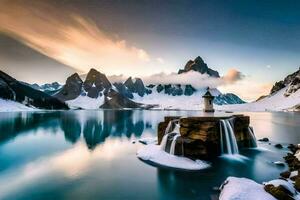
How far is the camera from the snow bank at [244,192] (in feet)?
52.8

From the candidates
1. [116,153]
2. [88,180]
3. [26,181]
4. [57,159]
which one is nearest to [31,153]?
[57,159]

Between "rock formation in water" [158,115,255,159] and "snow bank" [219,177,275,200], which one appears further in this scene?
"rock formation in water" [158,115,255,159]

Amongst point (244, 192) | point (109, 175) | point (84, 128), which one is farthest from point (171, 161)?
point (84, 128)

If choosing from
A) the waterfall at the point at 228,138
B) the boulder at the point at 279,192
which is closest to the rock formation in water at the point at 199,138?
the waterfall at the point at 228,138

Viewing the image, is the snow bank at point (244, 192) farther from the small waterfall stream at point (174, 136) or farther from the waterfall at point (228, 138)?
the waterfall at point (228, 138)

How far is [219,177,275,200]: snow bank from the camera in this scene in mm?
16094

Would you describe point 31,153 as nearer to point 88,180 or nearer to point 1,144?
point 1,144

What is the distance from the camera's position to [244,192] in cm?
Result: 1669

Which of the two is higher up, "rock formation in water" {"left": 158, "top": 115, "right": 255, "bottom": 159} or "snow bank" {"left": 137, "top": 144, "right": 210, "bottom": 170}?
"rock formation in water" {"left": 158, "top": 115, "right": 255, "bottom": 159}

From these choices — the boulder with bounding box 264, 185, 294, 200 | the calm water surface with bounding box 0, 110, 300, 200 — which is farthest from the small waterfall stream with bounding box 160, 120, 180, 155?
the boulder with bounding box 264, 185, 294, 200

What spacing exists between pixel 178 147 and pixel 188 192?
11196 mm

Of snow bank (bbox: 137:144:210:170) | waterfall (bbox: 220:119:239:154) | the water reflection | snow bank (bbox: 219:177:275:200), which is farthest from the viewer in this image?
the water reflection

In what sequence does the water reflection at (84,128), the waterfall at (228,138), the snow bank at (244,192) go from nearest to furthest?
1. the snow bank at (244,192)
2. the waterfall at (228,138)
3. the water reflection at (84,128)

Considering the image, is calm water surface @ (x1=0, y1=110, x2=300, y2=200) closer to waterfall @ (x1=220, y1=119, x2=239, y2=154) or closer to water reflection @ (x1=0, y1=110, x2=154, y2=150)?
waterfall @ (x1=220, y1=119, x2=239, y2=154)
